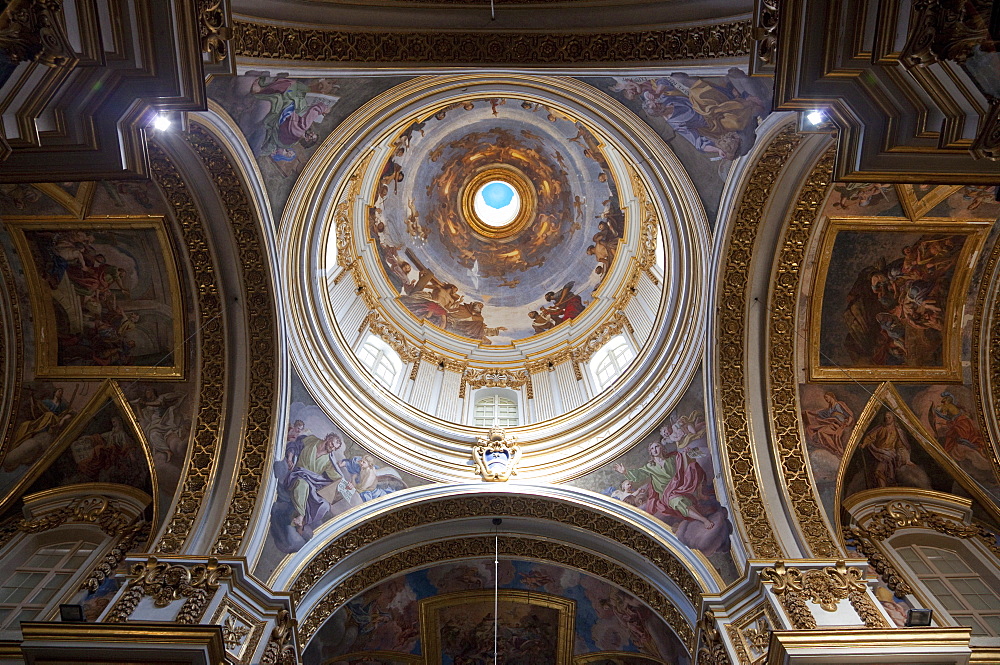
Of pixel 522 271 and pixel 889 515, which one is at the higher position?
pixel 522 271

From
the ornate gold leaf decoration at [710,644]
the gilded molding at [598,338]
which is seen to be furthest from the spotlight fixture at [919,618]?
the gilded molding at [598,338]

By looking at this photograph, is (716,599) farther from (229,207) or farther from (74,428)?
(74,428)

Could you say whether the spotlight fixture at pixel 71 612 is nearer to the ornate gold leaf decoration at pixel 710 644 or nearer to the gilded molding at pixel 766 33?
the ornate gold leaf decoration at pixel 710 644

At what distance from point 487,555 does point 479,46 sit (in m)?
7.95

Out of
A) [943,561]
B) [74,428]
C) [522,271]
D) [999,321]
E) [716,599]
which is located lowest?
[716,599]

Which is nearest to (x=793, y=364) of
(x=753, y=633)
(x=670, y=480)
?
(x=670, y=480)

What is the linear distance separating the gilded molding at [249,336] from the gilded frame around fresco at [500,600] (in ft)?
12.2

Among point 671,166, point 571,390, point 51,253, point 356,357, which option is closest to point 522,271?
point 571,390

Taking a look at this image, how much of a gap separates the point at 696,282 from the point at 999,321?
4512 mm

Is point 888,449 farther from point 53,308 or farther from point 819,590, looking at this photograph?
point 53,308

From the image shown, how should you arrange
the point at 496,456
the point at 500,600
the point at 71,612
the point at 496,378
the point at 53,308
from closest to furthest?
the point at 71,612 < the point at 53,308 < the point at 500,600 < the point at 496,456 < the point at 496,378

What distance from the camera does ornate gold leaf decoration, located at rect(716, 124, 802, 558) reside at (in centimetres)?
986

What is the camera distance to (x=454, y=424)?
13930 mm

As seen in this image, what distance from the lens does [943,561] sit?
1011cm
